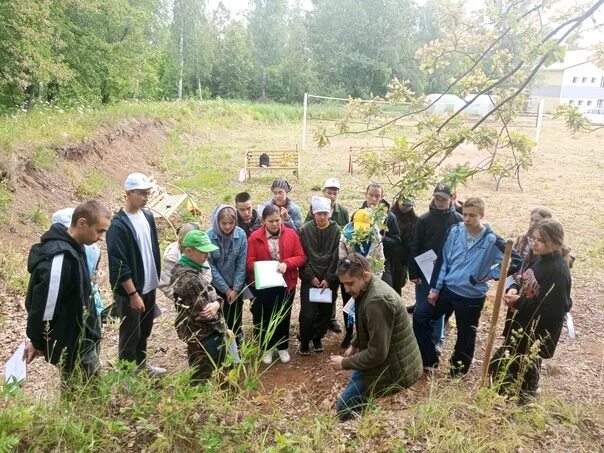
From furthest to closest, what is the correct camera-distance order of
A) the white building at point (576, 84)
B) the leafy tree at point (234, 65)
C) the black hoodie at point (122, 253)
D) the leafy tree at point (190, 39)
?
1. the leafy tree at point (234, 65)
2. the white building at point (576, 84)
3. the leafy tree at point (190, 39)
4. the black hoodie at point (122, 253)

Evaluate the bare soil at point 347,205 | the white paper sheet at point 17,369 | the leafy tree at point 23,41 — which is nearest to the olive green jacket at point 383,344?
the bare soil at point 347,205

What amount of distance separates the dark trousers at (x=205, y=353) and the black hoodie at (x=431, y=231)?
221 cm

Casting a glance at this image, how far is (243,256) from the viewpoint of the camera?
13.5ft

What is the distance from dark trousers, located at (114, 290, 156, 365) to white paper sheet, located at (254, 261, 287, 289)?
3.02ft

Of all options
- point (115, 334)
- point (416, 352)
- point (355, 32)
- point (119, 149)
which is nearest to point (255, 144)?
point (119, 149)

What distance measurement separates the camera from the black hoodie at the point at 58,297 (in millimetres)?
2520

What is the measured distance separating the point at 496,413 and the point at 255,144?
18.7 meters

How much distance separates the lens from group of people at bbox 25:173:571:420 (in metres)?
2.70

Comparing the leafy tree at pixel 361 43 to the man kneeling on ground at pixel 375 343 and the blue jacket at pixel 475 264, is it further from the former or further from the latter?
the man kneeling on ground at pixel 375 343

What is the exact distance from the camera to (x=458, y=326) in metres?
3.91

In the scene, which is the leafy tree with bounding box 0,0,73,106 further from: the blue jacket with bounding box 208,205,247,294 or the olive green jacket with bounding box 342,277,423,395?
the olive green jacket with bounding box 342,277,423,395

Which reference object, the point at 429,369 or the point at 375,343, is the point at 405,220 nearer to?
the point at 429,369

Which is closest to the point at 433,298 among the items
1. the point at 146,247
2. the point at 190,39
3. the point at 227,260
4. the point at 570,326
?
the point at 570,326

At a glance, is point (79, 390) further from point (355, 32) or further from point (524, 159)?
point (355, 32)
